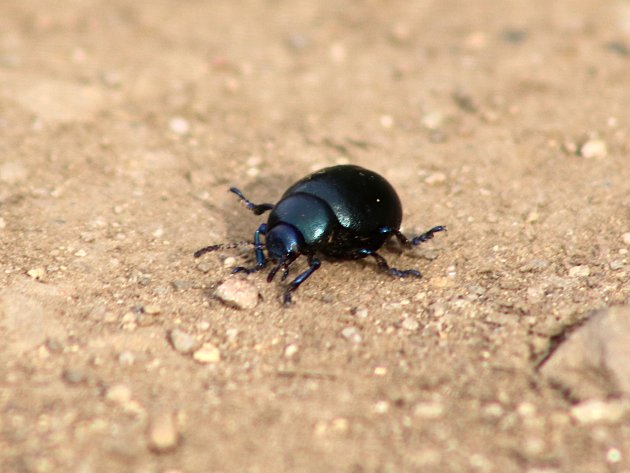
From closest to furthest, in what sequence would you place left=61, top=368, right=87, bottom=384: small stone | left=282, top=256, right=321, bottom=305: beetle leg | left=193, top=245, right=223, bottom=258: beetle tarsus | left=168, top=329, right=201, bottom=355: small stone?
left=61, top=368, right=87, bottom=384: small stone, left=168, top=329, right=201, bottom=355: small stone, left=282, top=256, right=321, bottom=305: beetle leg, left=193, top=245, right=223, bottom=258: beetle tarsus

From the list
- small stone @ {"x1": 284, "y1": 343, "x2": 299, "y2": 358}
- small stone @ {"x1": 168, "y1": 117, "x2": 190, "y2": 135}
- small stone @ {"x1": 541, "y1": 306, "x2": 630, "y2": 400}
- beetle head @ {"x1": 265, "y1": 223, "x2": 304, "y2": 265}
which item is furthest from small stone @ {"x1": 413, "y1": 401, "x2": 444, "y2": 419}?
small stone @ {"x1": 168, "y1": 117, "x2": 190, "y2": 135}

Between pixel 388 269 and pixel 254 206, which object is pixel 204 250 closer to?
pixel 254 206

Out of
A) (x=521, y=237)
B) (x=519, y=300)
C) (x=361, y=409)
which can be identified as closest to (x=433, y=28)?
(x=521, y=237)


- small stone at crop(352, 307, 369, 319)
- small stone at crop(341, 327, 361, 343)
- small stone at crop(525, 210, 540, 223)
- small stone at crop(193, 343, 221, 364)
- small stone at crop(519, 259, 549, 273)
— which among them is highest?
small stone at crop(519, 259, 549, 273)

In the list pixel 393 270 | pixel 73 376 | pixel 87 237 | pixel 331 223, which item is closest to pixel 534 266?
pixel 393 270

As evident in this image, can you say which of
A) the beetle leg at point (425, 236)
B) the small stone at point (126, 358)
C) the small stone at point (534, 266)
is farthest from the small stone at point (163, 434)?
the small stone at point (534, 266)

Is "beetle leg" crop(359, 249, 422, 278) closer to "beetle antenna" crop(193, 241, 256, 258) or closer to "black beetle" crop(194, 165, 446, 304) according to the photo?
"black beetle" crop(194, 165, 446, 304)

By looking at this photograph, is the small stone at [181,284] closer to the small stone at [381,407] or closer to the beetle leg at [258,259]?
the beetle leg at [258,259]
